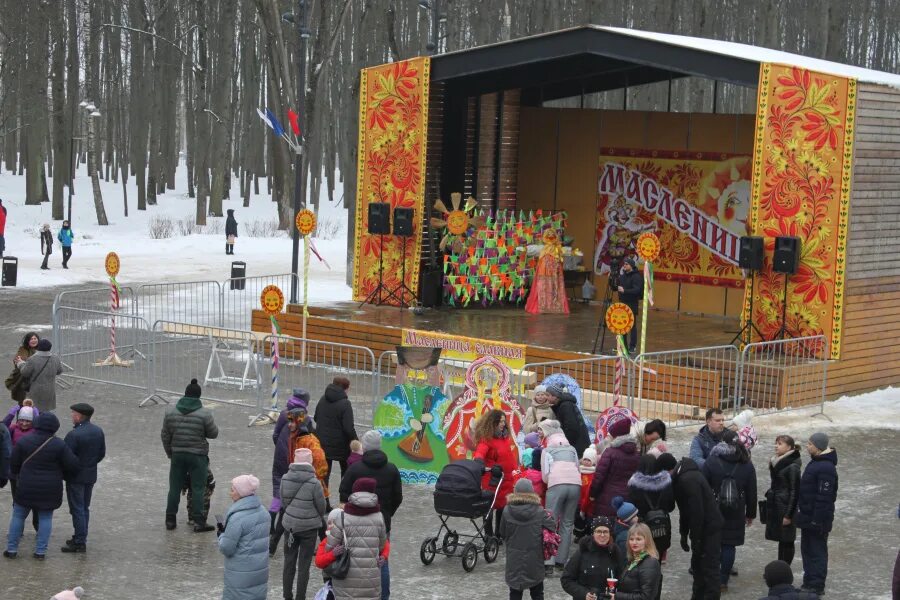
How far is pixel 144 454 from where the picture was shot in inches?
562

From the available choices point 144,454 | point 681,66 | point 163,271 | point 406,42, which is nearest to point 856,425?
point 681,66

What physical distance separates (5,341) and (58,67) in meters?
28.3

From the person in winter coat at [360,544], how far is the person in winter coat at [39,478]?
125 inches

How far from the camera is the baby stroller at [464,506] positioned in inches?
405

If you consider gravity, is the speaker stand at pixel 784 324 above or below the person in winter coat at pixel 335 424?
above

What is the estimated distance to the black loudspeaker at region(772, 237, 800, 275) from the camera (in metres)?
17.7

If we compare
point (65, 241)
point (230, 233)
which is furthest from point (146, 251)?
point (65, 241)

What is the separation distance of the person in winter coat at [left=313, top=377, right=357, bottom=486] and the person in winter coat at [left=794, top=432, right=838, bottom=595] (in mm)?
3982

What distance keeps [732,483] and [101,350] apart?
12294 mm

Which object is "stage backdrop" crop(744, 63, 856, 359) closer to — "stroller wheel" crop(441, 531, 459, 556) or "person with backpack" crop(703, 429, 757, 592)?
"person with backpack" crop(703, 429, 757, 592)

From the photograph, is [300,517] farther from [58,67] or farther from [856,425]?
[58,67]

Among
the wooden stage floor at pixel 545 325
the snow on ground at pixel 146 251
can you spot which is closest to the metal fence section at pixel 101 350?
the wooden stage floor at pixel 545 325

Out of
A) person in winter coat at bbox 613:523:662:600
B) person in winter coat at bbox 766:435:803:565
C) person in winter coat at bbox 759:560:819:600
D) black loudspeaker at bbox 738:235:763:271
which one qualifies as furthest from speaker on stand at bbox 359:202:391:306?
person in winter coat at bbox 759:560:819:600

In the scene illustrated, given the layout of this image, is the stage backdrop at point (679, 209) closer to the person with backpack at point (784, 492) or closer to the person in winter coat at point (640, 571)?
the person with backpack at point (784, 492)
